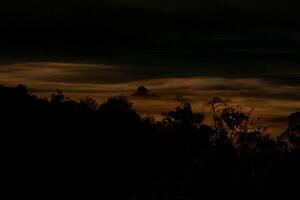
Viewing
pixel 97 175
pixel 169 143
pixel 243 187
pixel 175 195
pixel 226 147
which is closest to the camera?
pixel 175 195

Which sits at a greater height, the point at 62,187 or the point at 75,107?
the point at 75,107

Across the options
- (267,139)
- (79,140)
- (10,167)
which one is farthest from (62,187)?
(267,139)

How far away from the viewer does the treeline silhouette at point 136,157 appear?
4294cm

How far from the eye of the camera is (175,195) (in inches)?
1494

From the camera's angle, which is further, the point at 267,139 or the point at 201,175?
the point at 267,139

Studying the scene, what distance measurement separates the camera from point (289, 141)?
48094 millimetres

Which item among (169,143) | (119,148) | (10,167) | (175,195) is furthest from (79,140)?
(175,195)

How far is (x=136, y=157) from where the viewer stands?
2169 inches

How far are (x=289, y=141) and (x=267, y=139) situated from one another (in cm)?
193

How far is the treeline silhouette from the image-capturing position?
42.9 meters

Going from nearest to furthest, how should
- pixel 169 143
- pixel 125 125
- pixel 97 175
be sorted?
pixel 97 175
pixel 169 143
pixel 125 125

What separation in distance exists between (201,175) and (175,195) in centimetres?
433

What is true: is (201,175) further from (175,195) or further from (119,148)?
(119,148)

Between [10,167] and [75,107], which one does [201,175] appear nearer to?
[10,167]
